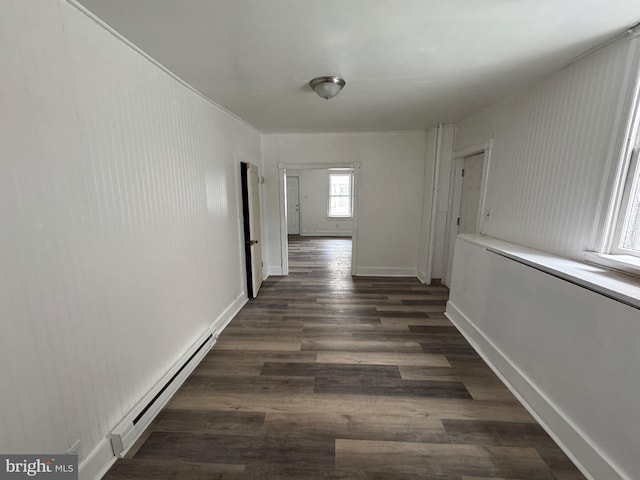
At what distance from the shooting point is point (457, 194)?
3.64 metres

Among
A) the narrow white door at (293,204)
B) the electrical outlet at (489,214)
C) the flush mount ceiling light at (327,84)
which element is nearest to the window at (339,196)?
the narrow white door at (293,204)

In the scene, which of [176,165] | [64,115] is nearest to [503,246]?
[176,165]

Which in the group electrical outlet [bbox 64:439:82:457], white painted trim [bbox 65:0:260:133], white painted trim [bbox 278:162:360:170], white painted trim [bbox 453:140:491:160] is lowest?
electrical outlet [bbox 64:439:82:457]

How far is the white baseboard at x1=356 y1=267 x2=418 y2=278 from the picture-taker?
4445 mm

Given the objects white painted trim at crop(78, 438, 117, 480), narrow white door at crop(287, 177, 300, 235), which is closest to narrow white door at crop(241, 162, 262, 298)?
white painted trim at crop(78, 438, 117, 480)

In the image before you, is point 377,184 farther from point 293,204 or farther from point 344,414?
point 293,204

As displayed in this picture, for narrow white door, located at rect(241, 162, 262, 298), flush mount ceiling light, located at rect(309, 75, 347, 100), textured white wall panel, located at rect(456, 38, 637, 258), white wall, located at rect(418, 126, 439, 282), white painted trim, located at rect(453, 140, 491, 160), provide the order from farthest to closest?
1. white wall, located at rect(418, 126, 439, 282)
2. narrow white door, located at rect(241, 162, 262, 298)
3. white painted trim, located at rect(453, 140, 491, 160)
4. flush mount ceiling light, located at rect(309, 75, 347, 100)
5. textured white wall panel, located at rect(456, 38, 637, 258)

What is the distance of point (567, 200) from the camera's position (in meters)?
1.82

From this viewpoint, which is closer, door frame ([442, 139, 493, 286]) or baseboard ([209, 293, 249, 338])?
baseboard ([209, 293, 249, 338])

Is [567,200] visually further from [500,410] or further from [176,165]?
[176,165]

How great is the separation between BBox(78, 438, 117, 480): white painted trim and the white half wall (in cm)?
256

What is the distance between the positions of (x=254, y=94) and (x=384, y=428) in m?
2.88

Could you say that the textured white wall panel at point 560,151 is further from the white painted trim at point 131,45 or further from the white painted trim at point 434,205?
the white painted trim at point 131,45

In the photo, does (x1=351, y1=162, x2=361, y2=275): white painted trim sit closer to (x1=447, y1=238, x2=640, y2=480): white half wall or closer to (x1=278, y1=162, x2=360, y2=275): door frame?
(x1=278, y1=162, x2=360, y2=275): door frame
